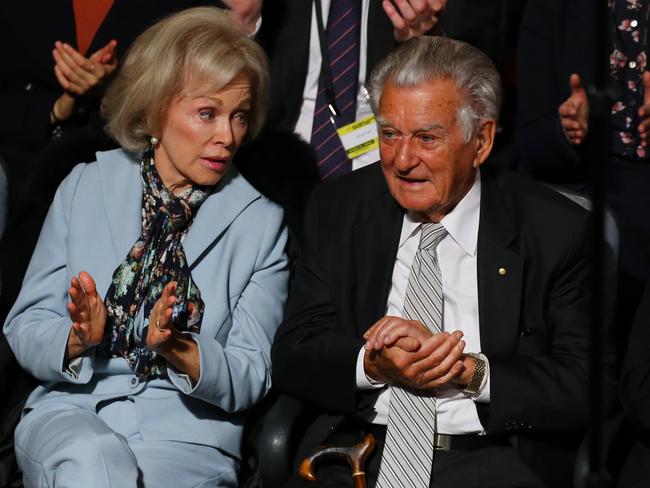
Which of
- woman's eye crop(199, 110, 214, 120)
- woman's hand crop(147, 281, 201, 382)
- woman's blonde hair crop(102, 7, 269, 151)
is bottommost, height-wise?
woman's hand crop(147, 281, 201, 382)

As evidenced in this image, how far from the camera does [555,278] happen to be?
130 inches

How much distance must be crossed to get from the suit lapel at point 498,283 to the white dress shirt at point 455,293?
0.12ft

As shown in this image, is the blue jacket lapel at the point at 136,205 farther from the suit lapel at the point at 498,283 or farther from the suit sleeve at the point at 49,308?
the suit lapel at the point at 498,283

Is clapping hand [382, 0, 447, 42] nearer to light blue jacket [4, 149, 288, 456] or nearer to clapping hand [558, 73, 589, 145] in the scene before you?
clapping hand [558, 73, 589, 145]

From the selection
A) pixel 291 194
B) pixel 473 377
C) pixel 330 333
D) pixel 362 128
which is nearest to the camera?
pixel 473 377

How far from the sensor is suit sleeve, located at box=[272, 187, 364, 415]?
10.7 feet

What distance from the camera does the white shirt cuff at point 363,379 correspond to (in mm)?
3238

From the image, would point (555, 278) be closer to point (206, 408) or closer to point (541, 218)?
point (541, 218)

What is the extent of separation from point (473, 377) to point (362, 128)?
1369 mm

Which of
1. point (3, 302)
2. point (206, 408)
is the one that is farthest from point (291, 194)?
point (3, 302)

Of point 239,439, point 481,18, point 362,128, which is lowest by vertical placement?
point 239,439

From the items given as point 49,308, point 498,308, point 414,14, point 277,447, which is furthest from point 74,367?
point 414,14

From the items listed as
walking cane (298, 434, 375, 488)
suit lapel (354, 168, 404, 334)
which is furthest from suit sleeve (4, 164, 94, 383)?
suit lapel (354, 168, 404, 334)

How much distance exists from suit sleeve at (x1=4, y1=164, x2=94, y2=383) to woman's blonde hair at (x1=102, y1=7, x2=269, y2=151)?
233 millimetres
